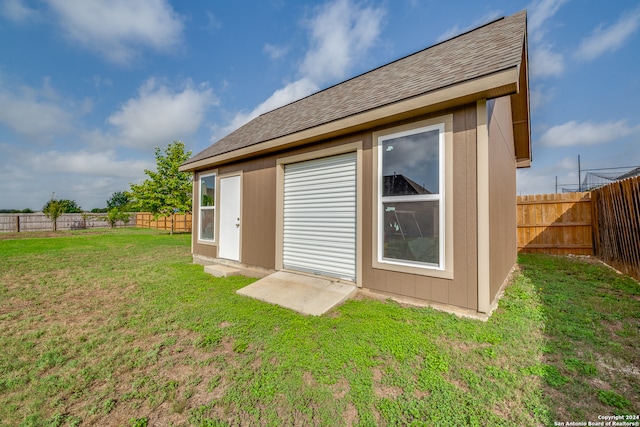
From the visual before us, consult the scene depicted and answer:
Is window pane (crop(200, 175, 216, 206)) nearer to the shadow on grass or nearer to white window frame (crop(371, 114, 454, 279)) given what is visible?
white window frame (crop(371, 114, 454, 279))

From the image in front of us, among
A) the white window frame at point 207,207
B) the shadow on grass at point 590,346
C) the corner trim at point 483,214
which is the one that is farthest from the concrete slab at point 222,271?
the shadow on grass at point 590,346

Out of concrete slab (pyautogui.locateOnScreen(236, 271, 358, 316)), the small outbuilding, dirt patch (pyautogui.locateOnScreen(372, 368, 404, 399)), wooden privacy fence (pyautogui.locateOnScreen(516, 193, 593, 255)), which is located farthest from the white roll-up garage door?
wooden privacy fence (pyautogui.locateOnScreen(516, 193, 593, 255))

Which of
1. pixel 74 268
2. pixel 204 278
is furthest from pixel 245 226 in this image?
pixel 74 268

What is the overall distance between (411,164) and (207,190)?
573 centimetres

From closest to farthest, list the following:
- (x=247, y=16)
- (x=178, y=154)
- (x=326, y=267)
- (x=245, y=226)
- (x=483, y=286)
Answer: (x=483, y=286) < (x=326, y=267) < (x=245, y=226) < (x=247, y=16) < (x=178, y=154)

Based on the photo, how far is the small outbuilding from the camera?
9.78 ft

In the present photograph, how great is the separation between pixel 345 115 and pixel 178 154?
57.2ft

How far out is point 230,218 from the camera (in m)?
6.25

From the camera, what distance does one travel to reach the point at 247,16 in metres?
7.17

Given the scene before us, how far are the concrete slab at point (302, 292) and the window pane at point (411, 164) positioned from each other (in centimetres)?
170

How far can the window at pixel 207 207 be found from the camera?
6773mm

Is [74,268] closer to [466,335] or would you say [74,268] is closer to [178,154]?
[466,335]

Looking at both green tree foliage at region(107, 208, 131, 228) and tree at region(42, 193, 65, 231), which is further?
green tree foliage at region(107, 208, 131, 228)

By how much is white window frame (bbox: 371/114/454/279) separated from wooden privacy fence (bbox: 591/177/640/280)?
15.3 ft
